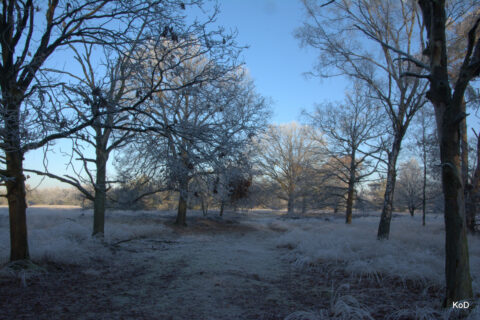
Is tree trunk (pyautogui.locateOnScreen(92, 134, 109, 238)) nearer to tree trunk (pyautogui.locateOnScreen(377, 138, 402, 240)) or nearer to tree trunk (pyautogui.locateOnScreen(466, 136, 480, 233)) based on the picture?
tree trunk (pyautogui.locateOnScreen(377, 138, 402, 240))

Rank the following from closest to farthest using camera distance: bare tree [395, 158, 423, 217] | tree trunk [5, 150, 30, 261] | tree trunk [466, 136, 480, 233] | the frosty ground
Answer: the frosty ground → tree trunk [5, 150, 30, 261] → tree trunk [466, 136, 480, 233] → bare tree [395, 158, 423, 217]

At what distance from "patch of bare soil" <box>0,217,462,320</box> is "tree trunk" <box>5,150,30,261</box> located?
1.85ft

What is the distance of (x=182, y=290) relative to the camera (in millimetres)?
4961

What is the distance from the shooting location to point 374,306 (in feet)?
13.7

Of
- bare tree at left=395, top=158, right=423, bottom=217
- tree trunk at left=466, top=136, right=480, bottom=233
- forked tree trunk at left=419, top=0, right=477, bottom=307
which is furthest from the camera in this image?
bare tree at left=395, top=158, right=423, bottom=217

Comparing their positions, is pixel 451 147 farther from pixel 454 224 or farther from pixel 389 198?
pixel 389 198

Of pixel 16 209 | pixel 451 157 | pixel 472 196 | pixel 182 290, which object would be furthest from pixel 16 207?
pixel 472 196

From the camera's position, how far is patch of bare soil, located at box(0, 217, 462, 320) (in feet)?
13.0

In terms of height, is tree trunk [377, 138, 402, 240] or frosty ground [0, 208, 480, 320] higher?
tree trunk [377, 138, 402, 240]

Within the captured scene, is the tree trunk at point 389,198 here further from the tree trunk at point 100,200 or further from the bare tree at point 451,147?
the tree trunk at point 100,200

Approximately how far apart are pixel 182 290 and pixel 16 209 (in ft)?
11.6

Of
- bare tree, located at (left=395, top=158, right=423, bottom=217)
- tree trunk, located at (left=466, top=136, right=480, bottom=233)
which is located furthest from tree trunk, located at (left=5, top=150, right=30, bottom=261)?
bare tree, located at (left=395, top=158, right=423, bottom=217)

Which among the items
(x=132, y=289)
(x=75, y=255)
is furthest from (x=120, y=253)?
(x=132, y=289)

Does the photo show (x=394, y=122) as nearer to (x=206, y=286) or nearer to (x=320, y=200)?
(x=206, y=286)
